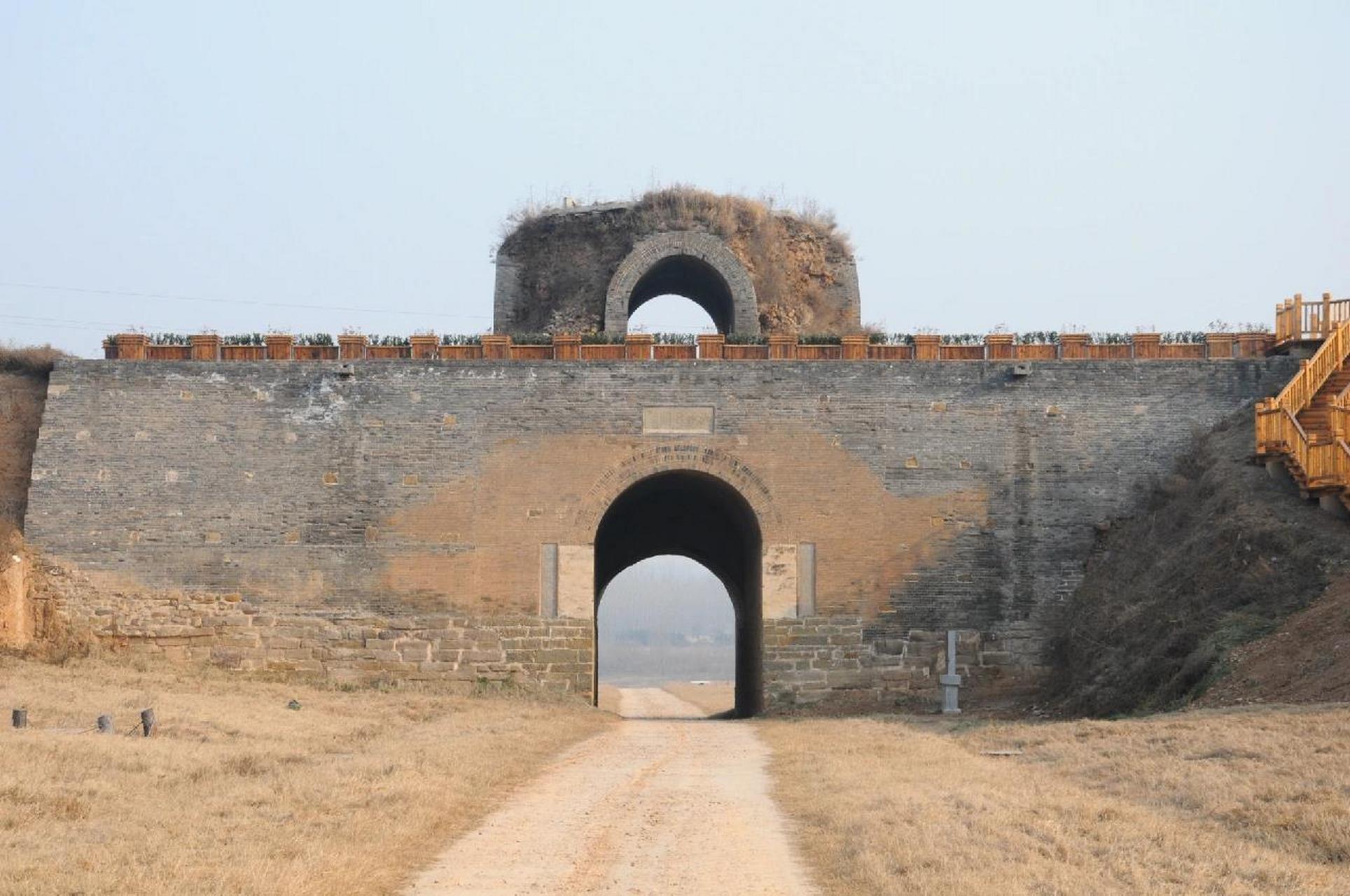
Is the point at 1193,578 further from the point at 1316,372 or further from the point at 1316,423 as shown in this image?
the point at 1316,372

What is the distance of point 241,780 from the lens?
12773mm

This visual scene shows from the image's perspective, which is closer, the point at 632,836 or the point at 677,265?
the point at 632,836

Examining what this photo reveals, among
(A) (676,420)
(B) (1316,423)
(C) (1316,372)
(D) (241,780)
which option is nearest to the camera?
(D) (241,780)

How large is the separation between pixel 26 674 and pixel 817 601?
36.7ft

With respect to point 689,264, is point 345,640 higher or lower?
lower

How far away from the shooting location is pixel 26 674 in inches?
825

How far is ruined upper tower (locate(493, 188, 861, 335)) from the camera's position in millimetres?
26656

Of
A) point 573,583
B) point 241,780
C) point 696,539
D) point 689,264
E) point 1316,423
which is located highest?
point 689,264

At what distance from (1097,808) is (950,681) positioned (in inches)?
468

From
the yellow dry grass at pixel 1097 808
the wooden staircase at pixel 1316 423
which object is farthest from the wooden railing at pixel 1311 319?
the yellow dry grass at pixel 1097 808

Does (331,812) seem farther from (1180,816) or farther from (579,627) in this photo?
(579,627)

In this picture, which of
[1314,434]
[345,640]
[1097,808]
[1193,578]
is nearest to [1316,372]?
[1314,434]

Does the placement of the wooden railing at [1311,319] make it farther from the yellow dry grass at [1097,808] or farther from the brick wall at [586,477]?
the yellow dry grass at [1097,808]

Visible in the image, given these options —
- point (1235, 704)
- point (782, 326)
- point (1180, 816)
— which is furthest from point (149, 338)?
point (1180, 816)
